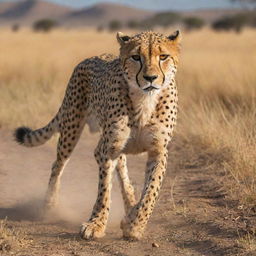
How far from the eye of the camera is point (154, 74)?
3271mm

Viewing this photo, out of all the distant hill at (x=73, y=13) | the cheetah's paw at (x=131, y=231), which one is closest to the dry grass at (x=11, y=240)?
the cheetah's paw at (x=131, y=231)

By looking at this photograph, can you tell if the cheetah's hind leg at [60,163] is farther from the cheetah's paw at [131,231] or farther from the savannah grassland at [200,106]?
the cheetah's paw at [131,231]

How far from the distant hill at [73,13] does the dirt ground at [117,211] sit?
88.5 metres

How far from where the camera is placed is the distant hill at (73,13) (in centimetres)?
9819

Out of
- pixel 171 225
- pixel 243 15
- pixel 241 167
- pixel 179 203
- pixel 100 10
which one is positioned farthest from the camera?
pixel 100 10

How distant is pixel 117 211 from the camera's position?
4324mm

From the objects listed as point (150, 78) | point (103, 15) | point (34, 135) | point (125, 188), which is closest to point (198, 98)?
point (34, 135)

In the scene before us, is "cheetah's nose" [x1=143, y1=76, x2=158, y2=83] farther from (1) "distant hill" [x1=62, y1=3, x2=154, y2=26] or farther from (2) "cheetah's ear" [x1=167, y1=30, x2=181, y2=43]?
(1) "distant hill" [x1=62, y1=3, x2=154, y2=26]

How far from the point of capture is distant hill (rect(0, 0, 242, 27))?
322 ft

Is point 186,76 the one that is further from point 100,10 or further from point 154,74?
point 100,10

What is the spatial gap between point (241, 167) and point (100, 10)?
336ft

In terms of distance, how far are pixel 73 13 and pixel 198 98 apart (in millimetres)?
100954

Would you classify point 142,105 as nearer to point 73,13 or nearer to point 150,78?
point 150,78

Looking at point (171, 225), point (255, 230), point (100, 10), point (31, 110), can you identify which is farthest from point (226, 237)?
point (100, 10)
